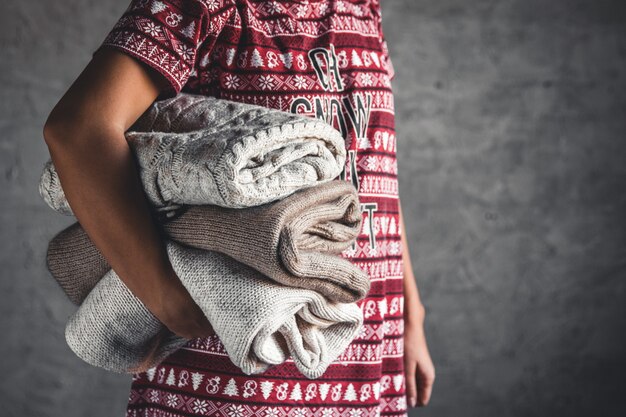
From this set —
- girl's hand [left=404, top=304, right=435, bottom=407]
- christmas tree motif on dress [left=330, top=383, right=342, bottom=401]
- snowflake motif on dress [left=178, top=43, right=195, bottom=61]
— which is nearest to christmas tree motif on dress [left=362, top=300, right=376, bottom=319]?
christmas tree motif on dress [left=330, top=383, right=342, bottom=401]

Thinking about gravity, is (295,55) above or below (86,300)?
above

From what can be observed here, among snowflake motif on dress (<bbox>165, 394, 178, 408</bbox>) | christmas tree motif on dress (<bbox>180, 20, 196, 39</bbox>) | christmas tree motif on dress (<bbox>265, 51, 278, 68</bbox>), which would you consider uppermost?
christmas tree motif on dress (<bbox>265, 51, 278, 68</bbox>)

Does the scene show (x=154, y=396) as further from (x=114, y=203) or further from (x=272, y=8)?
(x=272, y=8)

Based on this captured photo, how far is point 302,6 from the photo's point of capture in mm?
854

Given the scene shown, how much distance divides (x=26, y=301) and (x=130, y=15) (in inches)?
53.9

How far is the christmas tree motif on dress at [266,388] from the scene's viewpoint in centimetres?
80

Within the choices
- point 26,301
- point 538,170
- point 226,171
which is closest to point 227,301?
point 226,171

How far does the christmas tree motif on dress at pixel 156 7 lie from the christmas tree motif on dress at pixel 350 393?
54 centimetres

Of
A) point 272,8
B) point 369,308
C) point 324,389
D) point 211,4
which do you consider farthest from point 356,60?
point 324,389

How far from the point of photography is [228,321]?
587 millimetres

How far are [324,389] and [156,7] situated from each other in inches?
Result: 20.5

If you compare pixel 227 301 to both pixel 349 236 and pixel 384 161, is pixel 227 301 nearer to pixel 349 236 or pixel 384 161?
pixel 349 236

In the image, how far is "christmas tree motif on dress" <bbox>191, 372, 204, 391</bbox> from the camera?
0.81m

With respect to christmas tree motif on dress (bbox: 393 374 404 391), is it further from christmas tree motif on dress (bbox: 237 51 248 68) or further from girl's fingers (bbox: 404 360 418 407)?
christmas tree motif on dress (bbox: 237 51 248 68)
